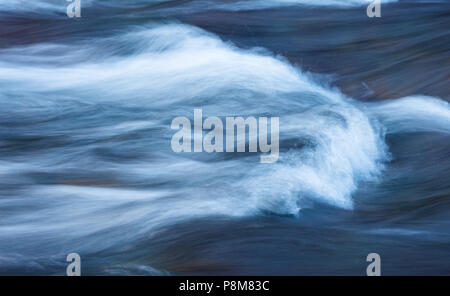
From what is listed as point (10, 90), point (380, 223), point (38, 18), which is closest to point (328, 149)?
point (380, 223)

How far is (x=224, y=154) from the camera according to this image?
17.6ft

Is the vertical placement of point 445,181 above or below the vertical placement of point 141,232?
above

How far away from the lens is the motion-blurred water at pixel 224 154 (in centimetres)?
410

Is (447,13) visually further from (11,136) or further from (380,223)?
(11,136)

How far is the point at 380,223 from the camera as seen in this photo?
4.53 meters

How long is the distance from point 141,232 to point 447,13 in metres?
4.70

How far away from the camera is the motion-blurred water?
13.5ft

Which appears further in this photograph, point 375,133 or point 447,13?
point 447,13

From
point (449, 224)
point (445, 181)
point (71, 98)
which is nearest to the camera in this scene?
point (449, 224)

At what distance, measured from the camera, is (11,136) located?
579 cm
